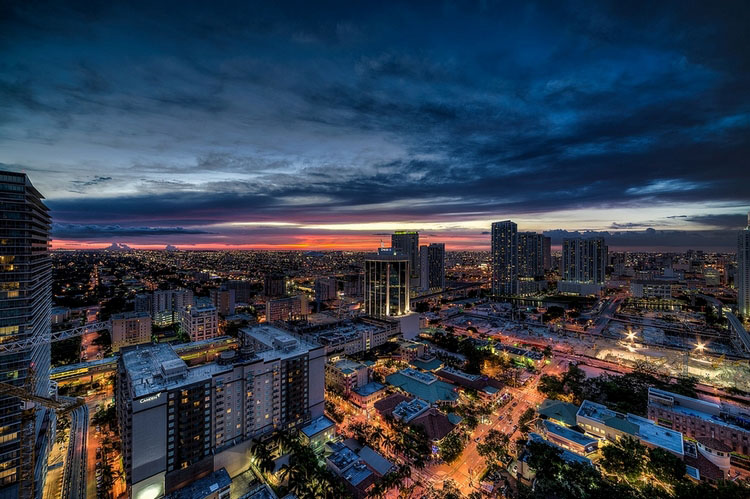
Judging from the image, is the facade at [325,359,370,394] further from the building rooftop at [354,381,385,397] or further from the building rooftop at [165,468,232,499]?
the building rooftop at [165,468,232,499]

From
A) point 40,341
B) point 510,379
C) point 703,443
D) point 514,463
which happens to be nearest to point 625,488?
point 514,463

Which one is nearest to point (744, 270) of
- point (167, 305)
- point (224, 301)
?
point (224, 301)

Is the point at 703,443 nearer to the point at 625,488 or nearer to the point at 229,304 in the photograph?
the point at 625,488

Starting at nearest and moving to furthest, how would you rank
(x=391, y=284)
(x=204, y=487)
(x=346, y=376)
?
(x=204, y=487)
(x=346, y=376)
(x=391, y=284)

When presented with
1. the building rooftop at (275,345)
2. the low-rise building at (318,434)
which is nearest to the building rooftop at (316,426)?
the low-rise building at (318,434)

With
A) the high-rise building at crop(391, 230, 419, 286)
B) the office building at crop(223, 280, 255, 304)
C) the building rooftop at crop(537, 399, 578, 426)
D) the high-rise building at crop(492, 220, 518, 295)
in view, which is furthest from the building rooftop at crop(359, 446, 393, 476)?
the high-rise building at crop(492, 220, 518, 295)

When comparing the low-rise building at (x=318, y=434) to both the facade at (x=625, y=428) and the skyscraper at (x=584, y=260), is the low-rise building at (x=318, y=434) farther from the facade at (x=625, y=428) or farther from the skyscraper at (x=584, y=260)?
the skyscraper at (x=584, y=260)

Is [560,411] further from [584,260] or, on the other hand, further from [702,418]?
[584,260]
